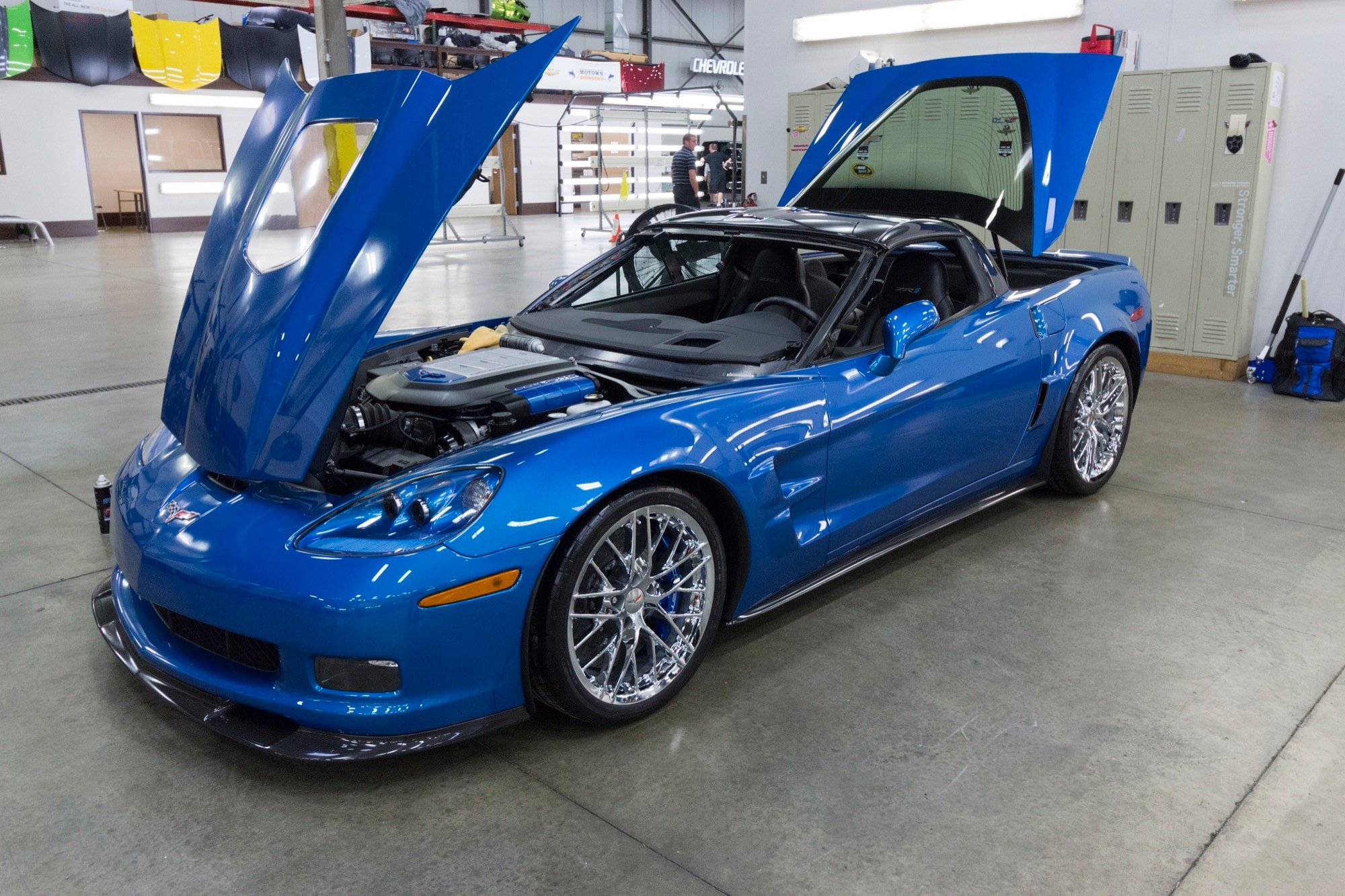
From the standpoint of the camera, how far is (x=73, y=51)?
16891 mm

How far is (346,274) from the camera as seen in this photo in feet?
7.73

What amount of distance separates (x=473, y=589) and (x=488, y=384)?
29.0 inches

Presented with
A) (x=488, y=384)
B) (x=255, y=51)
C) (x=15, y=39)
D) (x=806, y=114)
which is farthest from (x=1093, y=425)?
(x=255, y=51)

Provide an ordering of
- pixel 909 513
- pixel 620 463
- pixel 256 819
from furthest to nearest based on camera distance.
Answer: pixel 909 513
pixel 620 463
pixel 256 819

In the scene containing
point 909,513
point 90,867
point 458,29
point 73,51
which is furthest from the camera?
point 458,29

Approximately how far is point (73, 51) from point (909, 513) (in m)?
18.7

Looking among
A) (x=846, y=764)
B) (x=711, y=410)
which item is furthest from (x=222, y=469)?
(x=846, y=764)

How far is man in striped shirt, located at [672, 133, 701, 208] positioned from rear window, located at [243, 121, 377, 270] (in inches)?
450

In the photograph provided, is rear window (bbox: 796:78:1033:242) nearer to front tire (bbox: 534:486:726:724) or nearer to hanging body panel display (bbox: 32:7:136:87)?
front tire (bbox: 534:486:726:724)

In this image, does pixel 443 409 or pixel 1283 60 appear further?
pixel 1283 60

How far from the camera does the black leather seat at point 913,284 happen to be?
3.43 meters

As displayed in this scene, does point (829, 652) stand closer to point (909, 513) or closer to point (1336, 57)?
point (909, 513)

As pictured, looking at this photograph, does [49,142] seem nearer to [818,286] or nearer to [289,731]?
[818,286]

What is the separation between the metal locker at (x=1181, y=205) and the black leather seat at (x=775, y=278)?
13.8 feet
